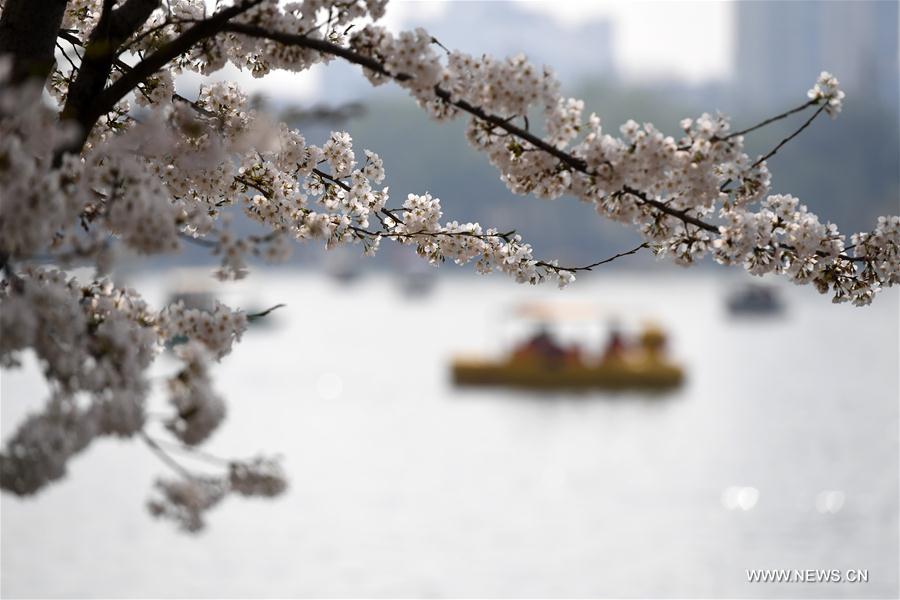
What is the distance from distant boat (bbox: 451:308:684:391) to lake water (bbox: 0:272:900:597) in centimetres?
39

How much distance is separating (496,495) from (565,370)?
10.5m

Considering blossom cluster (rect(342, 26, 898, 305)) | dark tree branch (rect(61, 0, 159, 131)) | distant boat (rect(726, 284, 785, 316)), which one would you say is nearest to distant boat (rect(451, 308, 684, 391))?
blossom cluster (rect(342, 26, 898, 305))

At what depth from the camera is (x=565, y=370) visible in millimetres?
30391

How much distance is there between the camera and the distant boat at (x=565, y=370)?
30250 mm

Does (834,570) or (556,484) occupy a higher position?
(556,484)

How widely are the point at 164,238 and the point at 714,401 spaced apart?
2894 centimetres

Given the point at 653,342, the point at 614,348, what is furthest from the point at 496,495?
the point at 653,342

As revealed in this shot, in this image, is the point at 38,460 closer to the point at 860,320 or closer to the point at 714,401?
the point at 714,401

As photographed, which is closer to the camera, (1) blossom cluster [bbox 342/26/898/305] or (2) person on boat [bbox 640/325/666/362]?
(1) blossom cluster [bbox 342/26/898/305]

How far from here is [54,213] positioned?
319 centimetres

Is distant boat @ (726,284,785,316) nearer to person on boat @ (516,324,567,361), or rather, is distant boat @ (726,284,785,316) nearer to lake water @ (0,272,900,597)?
lake water @ (0,272,900,597)

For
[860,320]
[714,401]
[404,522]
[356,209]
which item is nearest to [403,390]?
[714,401]

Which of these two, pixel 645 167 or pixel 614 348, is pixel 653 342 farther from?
pixel 645 167

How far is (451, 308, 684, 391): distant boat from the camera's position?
1191 inches
